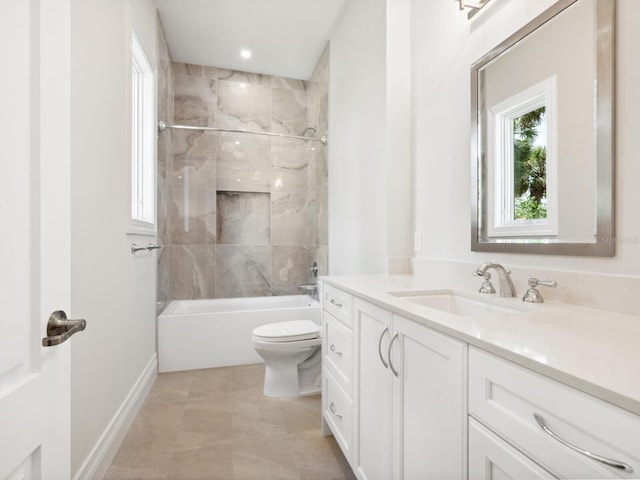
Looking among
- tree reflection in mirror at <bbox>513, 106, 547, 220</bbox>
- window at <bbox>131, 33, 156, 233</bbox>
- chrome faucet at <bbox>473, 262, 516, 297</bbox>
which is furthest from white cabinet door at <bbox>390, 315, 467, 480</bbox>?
window at <bbox>131, 33, 156, 233</bbox>

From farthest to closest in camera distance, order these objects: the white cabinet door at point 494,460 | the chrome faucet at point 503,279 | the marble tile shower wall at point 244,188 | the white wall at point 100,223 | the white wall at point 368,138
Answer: the marble tile shower wall at point 244,188, the white wall at point 368,138, the white wall at point 100,223, the chrome faucet at point 503,279, the white cabinet door at point 494,460

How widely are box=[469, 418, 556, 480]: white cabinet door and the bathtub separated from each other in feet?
7.85

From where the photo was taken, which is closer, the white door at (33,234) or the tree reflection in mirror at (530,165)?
the white door at (33,234)

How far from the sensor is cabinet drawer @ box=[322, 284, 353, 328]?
56.2 inches

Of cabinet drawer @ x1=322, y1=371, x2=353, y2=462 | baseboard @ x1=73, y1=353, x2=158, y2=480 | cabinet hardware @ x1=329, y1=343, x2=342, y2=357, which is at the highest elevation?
cabinet hardware @ x1=329, y1=343, x2=342, y2=357

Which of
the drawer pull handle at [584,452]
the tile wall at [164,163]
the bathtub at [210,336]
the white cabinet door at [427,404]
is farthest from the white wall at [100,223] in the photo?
the drawer pull handle at [584,452]

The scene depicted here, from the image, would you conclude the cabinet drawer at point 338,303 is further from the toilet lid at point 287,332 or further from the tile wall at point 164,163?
the tile wall at point 164,163

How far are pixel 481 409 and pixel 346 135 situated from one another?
7.52 ft

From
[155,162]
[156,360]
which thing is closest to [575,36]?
[155,162]

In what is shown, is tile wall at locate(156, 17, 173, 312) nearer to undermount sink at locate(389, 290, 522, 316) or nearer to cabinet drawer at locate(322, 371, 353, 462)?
cabinet drawer at locate(322, 371, 353, 462)

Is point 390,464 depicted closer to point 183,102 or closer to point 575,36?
point 575,36

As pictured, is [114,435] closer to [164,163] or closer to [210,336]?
[210,336]

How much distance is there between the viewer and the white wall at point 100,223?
1.30 m

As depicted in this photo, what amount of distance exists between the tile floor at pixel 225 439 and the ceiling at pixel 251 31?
297 centimetres
